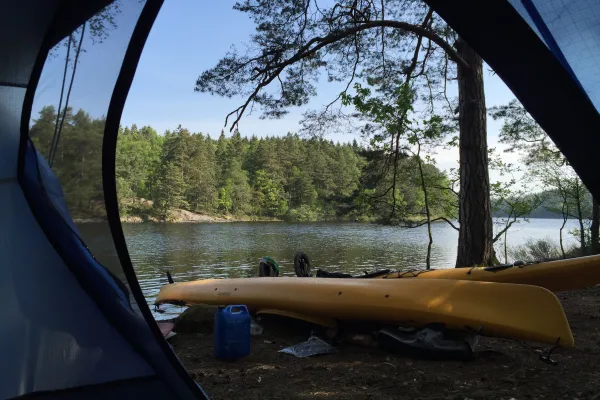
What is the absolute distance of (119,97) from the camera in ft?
5.28

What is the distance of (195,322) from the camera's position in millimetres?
3717

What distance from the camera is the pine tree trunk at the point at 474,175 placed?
19.4 ft

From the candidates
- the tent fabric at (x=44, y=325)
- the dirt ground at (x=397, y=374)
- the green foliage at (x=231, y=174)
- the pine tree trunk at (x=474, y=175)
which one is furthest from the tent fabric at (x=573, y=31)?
the green foliage at (x=231, y=174)

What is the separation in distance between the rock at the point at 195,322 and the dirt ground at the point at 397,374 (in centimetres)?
36

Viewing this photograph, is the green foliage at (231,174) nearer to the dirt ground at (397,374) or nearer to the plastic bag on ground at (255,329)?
the plastic bag on ground at (255,329)

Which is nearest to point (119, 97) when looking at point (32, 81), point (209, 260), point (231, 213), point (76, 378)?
point (32, 81)

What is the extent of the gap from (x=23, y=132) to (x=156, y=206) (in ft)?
125

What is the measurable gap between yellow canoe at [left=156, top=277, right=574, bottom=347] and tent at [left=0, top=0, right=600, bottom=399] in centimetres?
181

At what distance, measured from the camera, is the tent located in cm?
158

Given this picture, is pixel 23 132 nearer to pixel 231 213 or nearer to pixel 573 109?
pixel 573 109

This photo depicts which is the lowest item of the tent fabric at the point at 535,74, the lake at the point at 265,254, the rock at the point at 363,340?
the lake at the point at 265,254

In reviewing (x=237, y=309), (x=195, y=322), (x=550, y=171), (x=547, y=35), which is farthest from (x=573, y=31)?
(x=550, y=171)

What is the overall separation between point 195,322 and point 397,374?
1874mm

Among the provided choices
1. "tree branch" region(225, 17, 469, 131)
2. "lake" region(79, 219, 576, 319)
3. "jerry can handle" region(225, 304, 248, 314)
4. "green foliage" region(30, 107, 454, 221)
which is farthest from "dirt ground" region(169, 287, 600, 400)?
"green foliage" region(30, 107, 454, 221)
